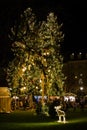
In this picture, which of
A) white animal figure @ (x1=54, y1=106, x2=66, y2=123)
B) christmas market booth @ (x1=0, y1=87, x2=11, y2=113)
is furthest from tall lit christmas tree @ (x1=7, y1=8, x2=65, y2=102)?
christmas market booth @ (x1=0, y1=87, x2=11, y2=113)

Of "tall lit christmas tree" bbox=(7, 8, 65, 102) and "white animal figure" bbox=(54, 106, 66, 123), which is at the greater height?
"tall lit christmas tree" bbox=(7, 8, 65, 102)

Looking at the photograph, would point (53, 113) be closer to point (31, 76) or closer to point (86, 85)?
point (31, 76)

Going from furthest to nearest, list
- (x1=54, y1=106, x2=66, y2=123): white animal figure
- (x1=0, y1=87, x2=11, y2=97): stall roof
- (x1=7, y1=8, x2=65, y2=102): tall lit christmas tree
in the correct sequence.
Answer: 1. (x1=0, y1=87, x2=11, y2=97): stall roof
2. (x1=7, y1=8, x2=65, y2=102): tall lit christmas tree
3. (x1=54, y1=106, x2=66, y2=123): white animal figure

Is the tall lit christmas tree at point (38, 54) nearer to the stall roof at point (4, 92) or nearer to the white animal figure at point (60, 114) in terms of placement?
the white animal figure at point (60, 114)

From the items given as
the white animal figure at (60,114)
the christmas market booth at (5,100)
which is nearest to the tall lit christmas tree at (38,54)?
the white animal figure at (60,114)

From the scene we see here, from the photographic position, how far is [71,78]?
131875 mm

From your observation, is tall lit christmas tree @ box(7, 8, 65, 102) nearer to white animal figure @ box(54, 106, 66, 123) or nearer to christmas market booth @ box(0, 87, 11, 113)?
white animal figure @ box(54, 106, 66, 123)

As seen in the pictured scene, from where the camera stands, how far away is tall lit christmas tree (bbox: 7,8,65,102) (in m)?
48.1

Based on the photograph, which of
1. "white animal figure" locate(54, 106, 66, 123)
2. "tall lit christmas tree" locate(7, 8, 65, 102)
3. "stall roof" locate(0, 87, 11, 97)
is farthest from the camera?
"stall roof" locate(0, 87, 11, 97)

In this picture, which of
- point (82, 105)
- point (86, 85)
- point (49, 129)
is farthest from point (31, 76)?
point (86, 85)

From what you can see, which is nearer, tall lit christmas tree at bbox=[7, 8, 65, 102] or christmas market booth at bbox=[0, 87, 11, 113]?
tall lit christmas tree at bbox=[7, 8, 65, 102]

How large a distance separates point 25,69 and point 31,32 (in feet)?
11.4

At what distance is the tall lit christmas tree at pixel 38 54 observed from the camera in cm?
4806

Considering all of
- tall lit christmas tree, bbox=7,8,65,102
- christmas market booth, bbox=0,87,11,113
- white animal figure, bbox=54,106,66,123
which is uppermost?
tall lit christmas tree, bbox=7,8,65,102
